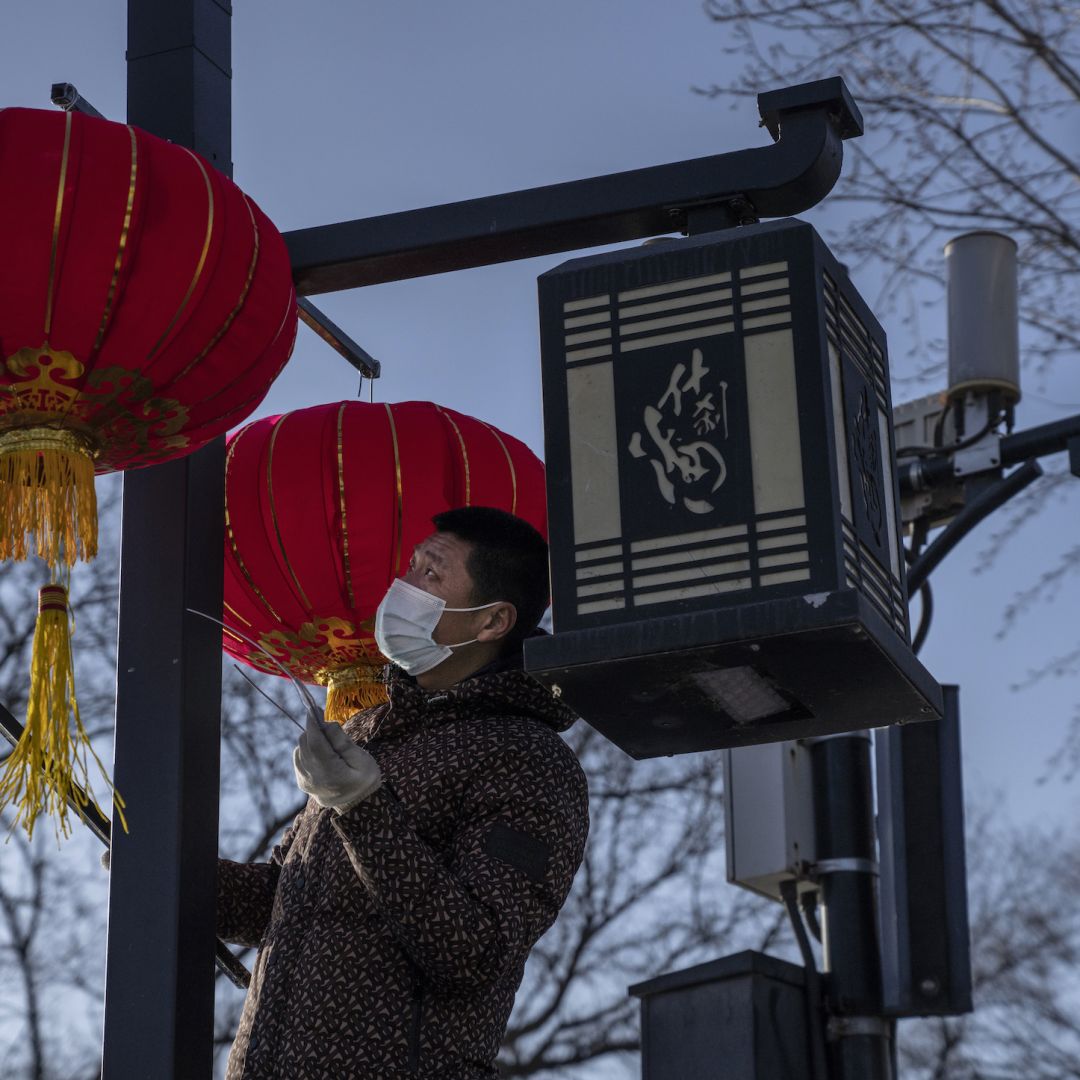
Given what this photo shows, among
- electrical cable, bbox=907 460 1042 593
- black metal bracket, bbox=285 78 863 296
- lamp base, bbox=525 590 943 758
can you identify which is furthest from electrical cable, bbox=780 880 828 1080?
black metal bracket, bbox=285 78 863 296

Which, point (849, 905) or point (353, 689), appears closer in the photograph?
point (353, 689)

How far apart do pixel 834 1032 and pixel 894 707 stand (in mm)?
1965

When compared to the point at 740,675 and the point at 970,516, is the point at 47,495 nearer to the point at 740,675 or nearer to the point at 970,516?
the point at 740,675

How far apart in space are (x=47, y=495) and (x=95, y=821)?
0.55m

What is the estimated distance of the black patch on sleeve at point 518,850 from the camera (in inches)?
128

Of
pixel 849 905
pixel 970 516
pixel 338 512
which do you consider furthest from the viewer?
pixel 970 516

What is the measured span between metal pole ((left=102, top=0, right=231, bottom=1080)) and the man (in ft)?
0.62

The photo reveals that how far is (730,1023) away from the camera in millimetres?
4535

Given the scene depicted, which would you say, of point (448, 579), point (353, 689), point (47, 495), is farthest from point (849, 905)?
point (47, 495)

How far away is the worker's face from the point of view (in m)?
3.71

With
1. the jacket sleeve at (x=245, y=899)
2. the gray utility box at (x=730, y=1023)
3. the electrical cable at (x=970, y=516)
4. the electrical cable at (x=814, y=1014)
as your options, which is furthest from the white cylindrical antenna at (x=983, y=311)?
the jacket sleeve at (x=245, y=899)

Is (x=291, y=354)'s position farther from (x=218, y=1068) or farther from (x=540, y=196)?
(x=218, y=1068)

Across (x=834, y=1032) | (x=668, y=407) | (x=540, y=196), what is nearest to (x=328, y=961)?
(x=668, y=407)

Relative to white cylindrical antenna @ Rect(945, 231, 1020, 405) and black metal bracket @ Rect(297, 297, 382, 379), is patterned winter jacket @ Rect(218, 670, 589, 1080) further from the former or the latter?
white cylindrical antenna @ Rect(945, 231, 1020, 405)
